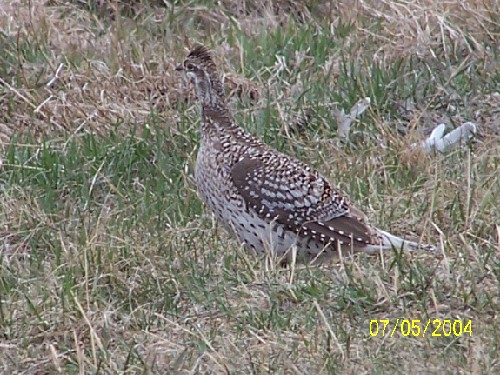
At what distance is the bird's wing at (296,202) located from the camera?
237 inches

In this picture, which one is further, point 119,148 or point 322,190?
point 119,148

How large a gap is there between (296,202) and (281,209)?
0.27ft

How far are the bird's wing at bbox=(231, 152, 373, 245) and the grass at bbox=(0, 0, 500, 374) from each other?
6.0 inches

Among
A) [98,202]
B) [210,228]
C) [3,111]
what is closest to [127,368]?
[210,228]

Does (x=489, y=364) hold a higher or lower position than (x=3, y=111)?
higher

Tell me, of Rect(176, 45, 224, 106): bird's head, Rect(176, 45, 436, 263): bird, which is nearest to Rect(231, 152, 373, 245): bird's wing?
Rect(176, 45, 436, 263): bird

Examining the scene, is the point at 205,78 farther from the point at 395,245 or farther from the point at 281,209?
the point at 395,245

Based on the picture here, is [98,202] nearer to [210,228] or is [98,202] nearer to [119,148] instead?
[119,148]

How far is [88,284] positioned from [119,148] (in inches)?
72.1

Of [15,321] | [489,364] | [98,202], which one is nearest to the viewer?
[489,364]

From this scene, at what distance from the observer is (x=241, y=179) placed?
6055mm
